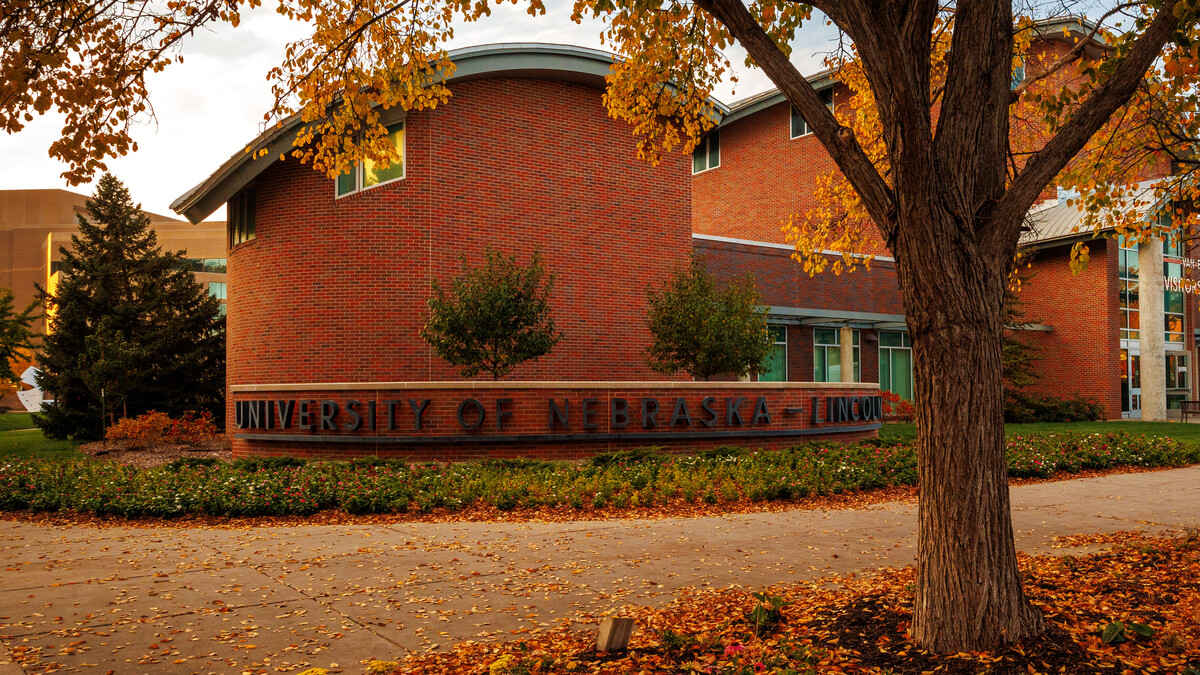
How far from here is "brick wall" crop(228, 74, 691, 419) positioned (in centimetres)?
1858

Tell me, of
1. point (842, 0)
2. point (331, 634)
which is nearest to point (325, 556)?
point (331, 634)

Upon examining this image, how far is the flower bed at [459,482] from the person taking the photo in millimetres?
10195

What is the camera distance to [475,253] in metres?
19.1

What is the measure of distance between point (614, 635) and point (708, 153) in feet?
104

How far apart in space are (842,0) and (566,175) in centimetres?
1551

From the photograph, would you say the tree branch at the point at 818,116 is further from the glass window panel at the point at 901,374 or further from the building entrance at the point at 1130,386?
the building entrance at the point at 1130,386

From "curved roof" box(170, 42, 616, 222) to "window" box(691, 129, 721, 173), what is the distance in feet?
47.9

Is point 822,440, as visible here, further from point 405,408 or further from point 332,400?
point 332,400

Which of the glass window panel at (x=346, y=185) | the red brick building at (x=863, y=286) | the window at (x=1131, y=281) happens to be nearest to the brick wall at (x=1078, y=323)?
the red brick building at (x=863, y=286)

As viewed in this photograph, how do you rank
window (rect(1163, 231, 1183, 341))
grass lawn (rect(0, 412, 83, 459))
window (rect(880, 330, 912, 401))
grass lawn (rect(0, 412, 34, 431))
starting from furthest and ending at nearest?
grass lawn (rect(0, 412, 34, 431)) → window (rect(1163, 231, 1183, 341)) → window (rect(880, 330, 912, 401)) → grass lawn (rect(0, 412, 83, 459))

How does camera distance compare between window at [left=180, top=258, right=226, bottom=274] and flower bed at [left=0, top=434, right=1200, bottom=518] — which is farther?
window at [left=180, top=258, right=226, bottom=274]

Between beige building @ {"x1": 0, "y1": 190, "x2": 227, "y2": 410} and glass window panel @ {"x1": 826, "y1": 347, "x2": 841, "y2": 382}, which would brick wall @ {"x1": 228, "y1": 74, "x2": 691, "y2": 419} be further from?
beige building @ {"x1": 0, "y1": 190, "x2": 227, "y2": 410}

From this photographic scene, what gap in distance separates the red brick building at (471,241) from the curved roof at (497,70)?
0.04m

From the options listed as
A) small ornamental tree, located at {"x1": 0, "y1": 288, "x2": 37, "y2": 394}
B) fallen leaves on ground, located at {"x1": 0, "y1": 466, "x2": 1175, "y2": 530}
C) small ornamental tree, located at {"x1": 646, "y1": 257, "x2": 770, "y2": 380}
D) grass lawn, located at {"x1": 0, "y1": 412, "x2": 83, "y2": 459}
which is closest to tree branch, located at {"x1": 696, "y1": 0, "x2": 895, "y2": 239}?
fallen leaves on ground, located at {"x1": 0, "y1": 466, "x2": 1175, "y2": 530}
